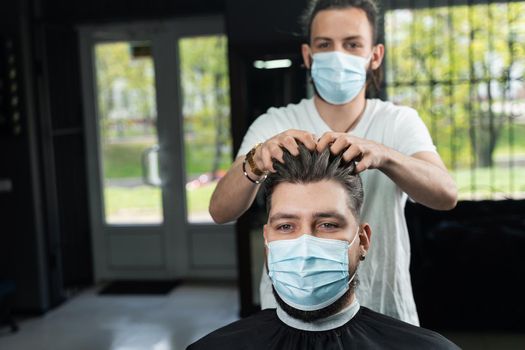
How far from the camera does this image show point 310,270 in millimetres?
1314

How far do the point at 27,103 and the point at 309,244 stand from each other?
368 cm

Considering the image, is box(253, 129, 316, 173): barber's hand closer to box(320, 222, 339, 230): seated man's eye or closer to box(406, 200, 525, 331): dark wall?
box(320, 222, 339, 230): seated man's eye

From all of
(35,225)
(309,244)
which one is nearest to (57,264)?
(35,225)

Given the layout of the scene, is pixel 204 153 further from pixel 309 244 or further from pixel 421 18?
pixel 309 244

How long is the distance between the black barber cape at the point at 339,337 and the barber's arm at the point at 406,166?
0.91 feet

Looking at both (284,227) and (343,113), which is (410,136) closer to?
(343,113)

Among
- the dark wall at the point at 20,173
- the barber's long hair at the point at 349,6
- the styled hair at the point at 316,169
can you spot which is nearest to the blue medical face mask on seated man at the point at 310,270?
the styled hair at the point at 316,169

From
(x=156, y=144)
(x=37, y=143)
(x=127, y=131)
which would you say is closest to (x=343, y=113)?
(x=37, y=143)

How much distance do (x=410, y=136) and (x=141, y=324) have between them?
3243 mm

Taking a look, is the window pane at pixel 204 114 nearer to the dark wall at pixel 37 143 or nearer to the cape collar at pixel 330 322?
the dark wall at pixel 37 143

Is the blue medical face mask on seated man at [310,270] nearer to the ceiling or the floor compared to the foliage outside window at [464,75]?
nearer to the floor

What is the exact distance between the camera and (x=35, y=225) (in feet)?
15.0

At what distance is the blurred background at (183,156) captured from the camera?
13.0ft

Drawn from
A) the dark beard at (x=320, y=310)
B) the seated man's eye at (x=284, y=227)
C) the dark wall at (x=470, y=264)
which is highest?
the seated man's eye at (x=284, y=227)
